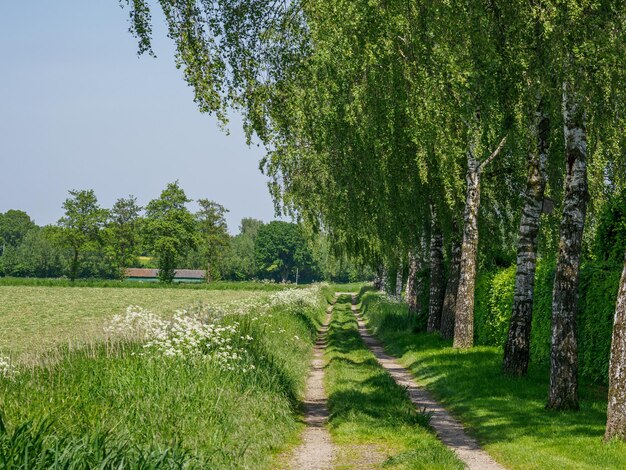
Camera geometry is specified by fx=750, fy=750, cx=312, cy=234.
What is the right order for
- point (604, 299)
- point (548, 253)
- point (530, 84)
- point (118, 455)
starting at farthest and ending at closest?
point (548, 253), point (604, 299), point (530, 84), point (118, 455)

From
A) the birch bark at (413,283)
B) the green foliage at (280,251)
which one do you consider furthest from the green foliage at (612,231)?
the green foliage at (280,251)

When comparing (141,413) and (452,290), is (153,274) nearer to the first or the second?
(452,290)

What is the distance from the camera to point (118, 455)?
6250mm

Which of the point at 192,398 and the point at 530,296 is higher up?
the point at 530,296

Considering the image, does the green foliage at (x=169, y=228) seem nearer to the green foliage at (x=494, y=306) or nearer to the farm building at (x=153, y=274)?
the farm building at (x=153, y=274)

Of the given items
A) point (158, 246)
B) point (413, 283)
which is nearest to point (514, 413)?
point (413, 283)

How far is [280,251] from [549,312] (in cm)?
14834

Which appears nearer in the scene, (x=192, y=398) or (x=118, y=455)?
(x=118, y=455)

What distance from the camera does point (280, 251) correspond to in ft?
545

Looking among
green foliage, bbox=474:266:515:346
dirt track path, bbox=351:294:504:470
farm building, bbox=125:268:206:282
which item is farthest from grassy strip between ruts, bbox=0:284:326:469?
farm building, bbox=125:268:206:282

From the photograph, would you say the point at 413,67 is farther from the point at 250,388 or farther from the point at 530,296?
the point at 250,388

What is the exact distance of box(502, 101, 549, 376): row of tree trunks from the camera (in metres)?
16.2

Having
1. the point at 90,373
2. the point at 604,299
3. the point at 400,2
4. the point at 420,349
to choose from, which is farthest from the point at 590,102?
the point at 420,349

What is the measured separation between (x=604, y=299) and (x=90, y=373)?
10.5 m
